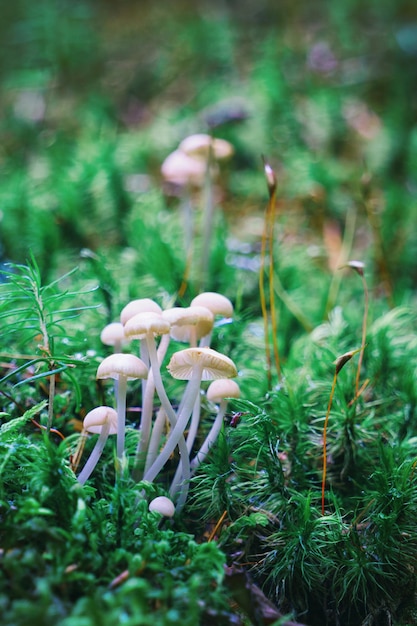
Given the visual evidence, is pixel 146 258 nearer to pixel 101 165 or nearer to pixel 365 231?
pixel 101 165

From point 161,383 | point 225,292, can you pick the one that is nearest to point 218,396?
point 161,383

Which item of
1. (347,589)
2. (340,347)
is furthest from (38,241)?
(347,589)

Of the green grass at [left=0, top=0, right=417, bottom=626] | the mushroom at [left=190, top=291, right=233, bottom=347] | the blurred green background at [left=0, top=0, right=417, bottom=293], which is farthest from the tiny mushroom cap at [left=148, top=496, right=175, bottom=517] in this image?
the blurred green background at [left=0, top=0, right=417, bottom=293]

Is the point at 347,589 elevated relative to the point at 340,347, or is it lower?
lower

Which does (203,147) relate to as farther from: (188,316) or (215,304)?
(188,316)

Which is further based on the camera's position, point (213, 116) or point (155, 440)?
point (213, 116)

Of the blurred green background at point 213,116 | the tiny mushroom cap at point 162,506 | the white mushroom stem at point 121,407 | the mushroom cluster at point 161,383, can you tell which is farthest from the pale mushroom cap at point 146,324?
the blurred green background at point 213,116

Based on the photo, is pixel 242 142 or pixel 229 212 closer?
pixel 229 212

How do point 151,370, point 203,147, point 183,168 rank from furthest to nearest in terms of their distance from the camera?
point 183,168, point 203,147, point 151,370
